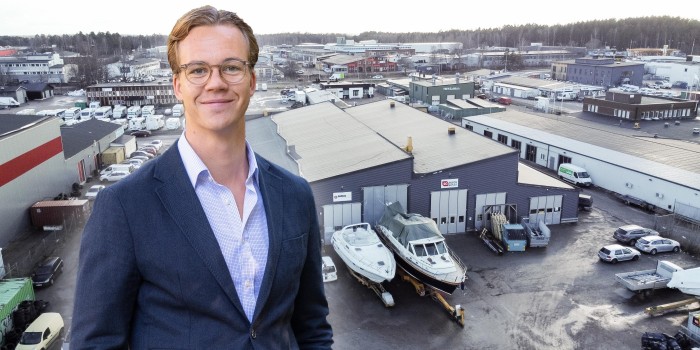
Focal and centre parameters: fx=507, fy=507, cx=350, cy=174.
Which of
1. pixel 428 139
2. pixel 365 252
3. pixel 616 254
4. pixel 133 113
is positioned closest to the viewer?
pixel 365 252

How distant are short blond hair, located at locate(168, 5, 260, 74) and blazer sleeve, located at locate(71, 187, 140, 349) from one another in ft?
1.55

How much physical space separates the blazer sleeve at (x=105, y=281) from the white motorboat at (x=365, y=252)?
918 centimetres

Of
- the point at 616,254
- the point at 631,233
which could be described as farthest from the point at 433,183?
the point at 631,233

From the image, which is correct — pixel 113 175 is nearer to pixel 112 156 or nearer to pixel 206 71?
pixel 112 156

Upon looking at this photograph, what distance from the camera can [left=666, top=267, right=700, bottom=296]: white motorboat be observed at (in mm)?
10191

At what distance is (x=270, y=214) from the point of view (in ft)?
5.20

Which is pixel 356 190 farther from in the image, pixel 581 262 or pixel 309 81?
pixel 309 81

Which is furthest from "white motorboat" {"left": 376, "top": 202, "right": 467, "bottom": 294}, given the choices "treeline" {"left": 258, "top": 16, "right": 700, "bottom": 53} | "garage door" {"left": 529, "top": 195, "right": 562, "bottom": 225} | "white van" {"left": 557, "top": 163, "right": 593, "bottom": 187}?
"treeline" {"left": 258, "top": 16, "right": 700, "bottom": 53}

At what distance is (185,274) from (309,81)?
52.4m

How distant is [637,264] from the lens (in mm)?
12352

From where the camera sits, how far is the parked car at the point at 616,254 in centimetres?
1224

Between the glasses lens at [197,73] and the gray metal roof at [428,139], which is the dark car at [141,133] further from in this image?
the glasses lens at [197,73]

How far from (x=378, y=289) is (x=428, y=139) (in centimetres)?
779

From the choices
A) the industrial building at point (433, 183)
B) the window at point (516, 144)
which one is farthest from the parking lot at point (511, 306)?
the window at point (516, 144)
